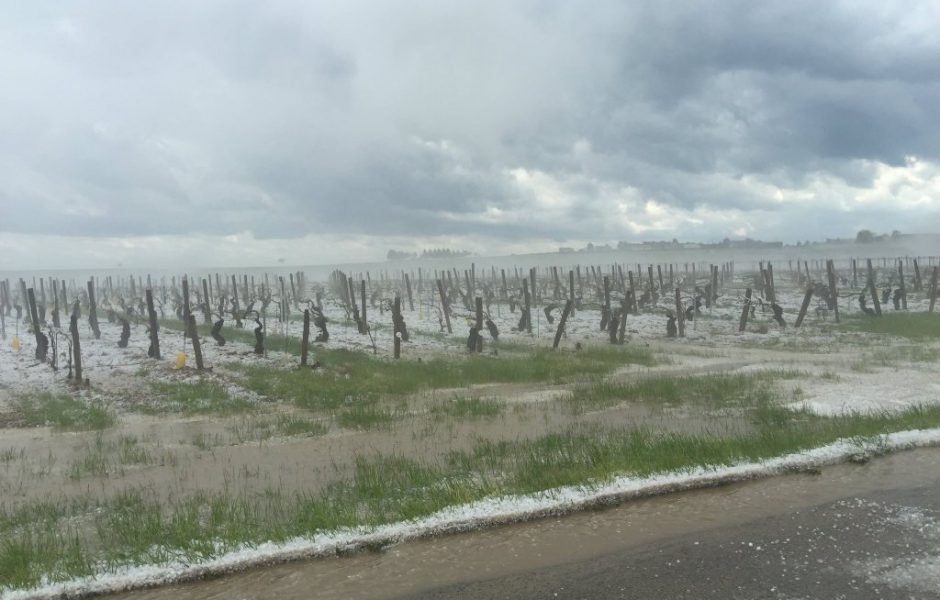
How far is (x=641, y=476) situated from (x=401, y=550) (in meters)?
3.18

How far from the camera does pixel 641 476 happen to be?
7.61 meters

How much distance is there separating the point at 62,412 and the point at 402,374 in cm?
788

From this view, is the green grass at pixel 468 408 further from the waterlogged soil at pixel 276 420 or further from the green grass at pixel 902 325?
the green grass at pixel 902 325

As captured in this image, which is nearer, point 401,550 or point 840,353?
point 401,550

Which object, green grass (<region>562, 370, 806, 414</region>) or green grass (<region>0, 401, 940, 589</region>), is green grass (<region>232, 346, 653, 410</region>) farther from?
green grass (<region>0, 401, 940, 589</region>)

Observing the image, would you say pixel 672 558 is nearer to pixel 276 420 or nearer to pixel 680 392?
pixel 276 420

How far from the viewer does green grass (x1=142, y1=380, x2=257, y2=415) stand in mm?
13852

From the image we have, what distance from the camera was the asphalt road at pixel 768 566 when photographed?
189 inches

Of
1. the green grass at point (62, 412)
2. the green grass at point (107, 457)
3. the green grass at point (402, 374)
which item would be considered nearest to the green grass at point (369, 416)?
the green grass at point (402, 374)

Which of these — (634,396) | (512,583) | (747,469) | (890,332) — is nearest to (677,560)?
(512,583)

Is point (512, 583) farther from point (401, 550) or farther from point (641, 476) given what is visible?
point (641, 476)

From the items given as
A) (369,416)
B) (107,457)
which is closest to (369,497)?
(369,416)

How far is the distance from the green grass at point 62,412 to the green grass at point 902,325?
2572 cm

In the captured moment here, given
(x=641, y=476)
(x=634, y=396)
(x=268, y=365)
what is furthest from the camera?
(x=268, y=365)
